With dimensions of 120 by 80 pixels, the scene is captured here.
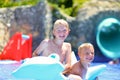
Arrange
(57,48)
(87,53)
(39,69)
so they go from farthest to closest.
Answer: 1. (57,48)
2. (87,53)
3. (39,69)

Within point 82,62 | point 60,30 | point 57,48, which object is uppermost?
point 60,30

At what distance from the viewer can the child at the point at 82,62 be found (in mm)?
4734

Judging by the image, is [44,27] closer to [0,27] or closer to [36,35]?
[36,35]

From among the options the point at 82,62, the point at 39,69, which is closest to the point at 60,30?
the point at 82,62

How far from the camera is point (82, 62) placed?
4.93 meters

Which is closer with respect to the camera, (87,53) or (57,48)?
(87,53)

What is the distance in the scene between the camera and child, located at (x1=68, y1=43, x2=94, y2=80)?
15.5ft

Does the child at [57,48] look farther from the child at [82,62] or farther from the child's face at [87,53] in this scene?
the child's face at [87,53]

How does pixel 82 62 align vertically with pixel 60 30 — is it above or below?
below

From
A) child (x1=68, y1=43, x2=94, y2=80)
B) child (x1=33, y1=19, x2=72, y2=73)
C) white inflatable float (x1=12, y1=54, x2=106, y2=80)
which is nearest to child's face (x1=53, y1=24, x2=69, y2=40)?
child (x1=33, y1=19, x2=72, y2=73)

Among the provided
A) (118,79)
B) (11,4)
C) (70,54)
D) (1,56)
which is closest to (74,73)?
(70,54)

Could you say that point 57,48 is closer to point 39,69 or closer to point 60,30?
point 60,30

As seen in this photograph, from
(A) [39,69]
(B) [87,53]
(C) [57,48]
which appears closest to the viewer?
(A) [39,69]

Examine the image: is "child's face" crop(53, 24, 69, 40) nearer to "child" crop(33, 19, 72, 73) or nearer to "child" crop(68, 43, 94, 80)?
"child" crop(33, 19, 72, 73)
